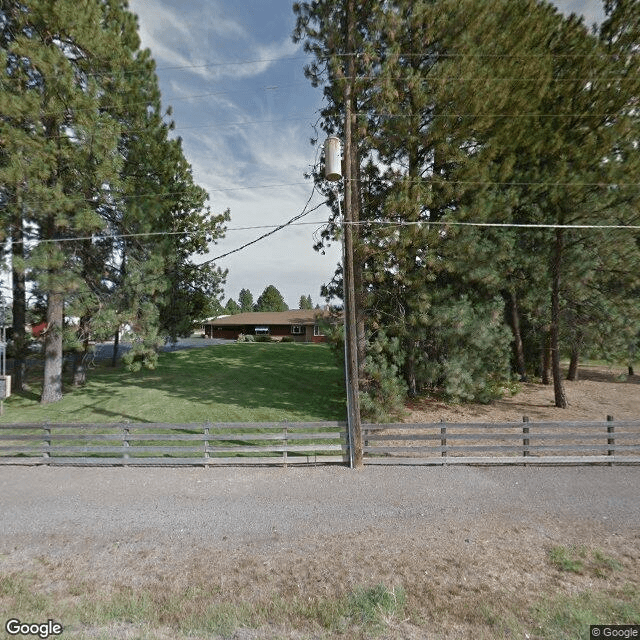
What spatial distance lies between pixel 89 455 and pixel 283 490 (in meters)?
5.47

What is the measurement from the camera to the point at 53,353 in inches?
524

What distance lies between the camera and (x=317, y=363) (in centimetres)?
2139

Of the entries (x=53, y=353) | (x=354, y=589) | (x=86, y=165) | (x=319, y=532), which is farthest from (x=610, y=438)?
(x=53, y=353)

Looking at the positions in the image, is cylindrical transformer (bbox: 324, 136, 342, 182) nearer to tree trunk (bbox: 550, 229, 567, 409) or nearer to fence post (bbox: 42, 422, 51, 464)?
fence post (bbox: 42, 422, 51, 464)

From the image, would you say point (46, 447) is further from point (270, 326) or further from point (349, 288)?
point (270, 326)

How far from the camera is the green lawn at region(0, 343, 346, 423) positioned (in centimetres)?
1141

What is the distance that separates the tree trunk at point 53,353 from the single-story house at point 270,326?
29.6 m

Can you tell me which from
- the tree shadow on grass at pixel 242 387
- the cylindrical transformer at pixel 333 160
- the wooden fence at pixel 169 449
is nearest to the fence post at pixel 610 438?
the wooden fence at pixel 169 449

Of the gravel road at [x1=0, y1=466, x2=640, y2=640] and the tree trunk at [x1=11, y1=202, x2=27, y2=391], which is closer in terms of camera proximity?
the gravel road at [x1=0, y1=466, x2=640, y2=640]

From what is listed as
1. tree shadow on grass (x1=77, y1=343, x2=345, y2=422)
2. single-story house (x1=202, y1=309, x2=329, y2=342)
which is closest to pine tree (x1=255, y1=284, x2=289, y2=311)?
single-story house (x1=202, y1=309, x2=329, y2=342)

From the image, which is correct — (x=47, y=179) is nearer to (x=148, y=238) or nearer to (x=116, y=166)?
(x=116, y=166)

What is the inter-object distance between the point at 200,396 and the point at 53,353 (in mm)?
6284

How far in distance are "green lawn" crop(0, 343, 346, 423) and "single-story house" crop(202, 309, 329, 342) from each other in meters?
22.2

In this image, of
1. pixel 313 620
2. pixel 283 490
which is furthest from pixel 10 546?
pixel 313 620
